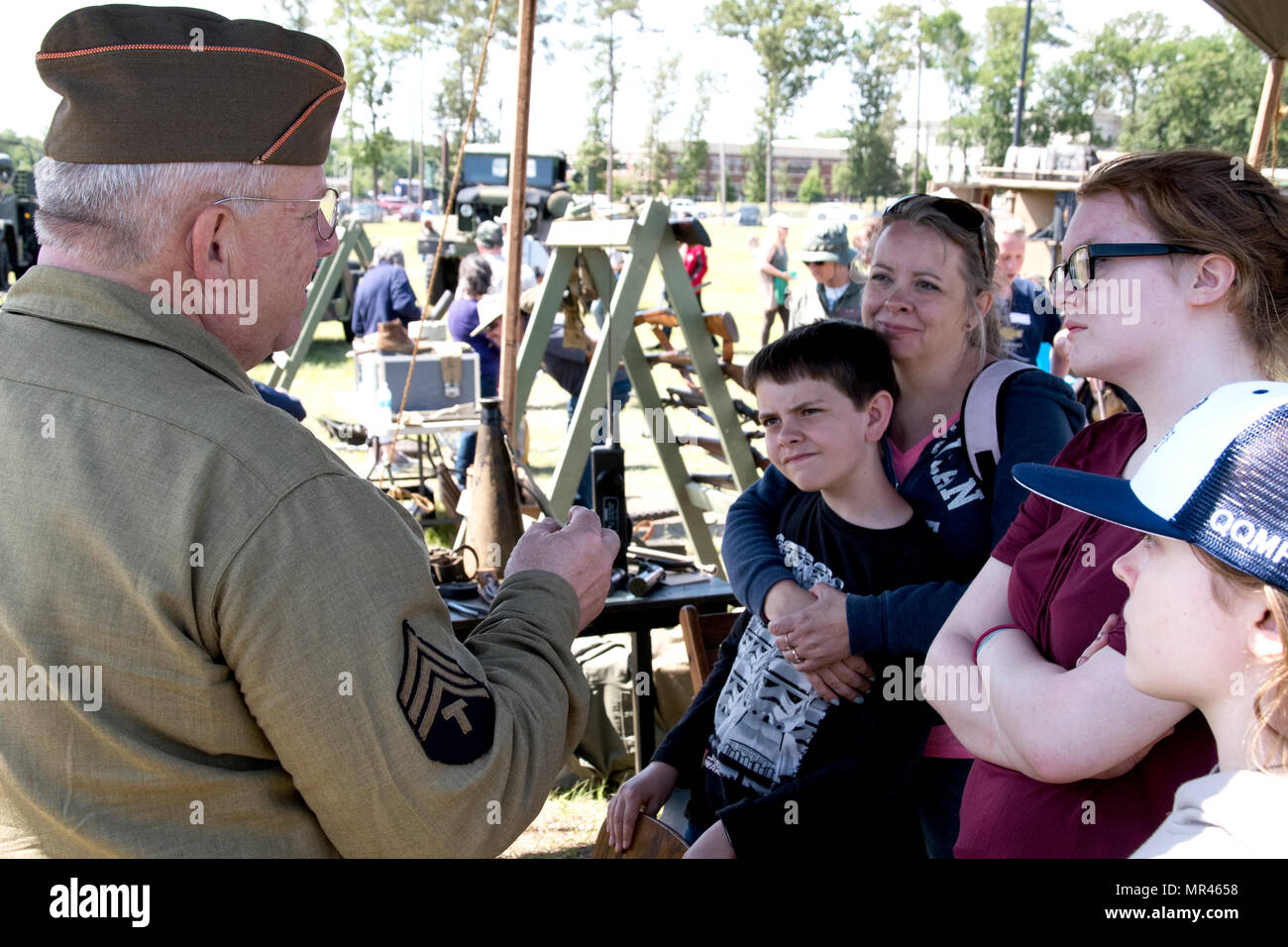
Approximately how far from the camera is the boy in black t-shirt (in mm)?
1953

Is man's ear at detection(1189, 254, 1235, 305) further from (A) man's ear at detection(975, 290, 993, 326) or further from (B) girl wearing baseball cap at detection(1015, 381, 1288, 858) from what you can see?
(A) man's ear at detection(975, 290, 993, 326)

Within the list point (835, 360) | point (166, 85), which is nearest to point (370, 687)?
point (166, 85)

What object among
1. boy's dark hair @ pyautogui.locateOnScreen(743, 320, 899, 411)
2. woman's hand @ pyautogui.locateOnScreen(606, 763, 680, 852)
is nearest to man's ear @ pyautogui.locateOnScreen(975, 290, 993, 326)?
Result: boy's dark hair @ pyautogui.locateOnScreen(743, 320, 899, 411)

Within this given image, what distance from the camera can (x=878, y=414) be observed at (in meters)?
2.23

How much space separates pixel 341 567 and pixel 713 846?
111cm

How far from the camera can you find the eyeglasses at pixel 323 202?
1.26m

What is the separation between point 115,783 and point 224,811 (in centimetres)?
12

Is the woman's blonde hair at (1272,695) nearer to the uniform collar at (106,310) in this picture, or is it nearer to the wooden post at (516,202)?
the uniform collar at (106,310)

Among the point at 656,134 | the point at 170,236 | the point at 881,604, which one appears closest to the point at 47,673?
the point at 170,236

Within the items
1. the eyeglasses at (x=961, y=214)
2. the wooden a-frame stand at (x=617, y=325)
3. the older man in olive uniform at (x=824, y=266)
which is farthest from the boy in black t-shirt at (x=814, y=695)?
the older man in olive uniform at (x=824, y=266)

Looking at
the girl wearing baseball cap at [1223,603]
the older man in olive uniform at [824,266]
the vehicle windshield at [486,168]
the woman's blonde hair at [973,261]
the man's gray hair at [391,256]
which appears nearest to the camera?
the girl wearing baseball cap at [1223,603]

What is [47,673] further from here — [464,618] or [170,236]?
[464,618]

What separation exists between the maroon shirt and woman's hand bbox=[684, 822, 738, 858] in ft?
1.67
